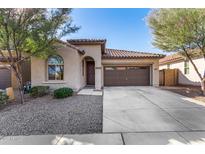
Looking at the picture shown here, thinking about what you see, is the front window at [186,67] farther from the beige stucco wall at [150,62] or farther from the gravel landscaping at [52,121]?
the gravel landscaping at [52,121]

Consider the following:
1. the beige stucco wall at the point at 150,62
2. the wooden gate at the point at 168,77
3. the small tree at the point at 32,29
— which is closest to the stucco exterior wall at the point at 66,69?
the small tree at the point at 32,29

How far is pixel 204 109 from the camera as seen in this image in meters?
8.22

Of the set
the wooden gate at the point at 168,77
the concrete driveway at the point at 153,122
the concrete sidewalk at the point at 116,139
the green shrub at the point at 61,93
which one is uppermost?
the wooden gate at the point at 168,77

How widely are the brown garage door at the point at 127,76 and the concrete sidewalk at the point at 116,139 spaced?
14.0 metres

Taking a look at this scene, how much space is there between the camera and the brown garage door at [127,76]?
757 inches

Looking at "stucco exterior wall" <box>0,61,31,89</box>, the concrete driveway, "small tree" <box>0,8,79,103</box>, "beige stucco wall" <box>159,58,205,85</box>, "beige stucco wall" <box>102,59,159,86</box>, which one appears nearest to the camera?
the concrete driveway

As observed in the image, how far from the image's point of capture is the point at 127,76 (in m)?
19.3

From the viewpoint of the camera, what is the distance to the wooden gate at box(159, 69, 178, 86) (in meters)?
21.1

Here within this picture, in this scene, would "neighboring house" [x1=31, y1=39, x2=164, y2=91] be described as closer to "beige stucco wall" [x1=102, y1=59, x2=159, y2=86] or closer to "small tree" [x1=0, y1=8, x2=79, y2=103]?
"beige stucco wall" [x1=102, y1=59, x2=159, y2=86]

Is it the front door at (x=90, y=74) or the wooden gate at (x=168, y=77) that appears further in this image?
the wooden gate at (x=168, y=77)

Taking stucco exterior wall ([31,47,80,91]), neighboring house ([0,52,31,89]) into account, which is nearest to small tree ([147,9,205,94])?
stucco exterior wall ([31,47,80,91])

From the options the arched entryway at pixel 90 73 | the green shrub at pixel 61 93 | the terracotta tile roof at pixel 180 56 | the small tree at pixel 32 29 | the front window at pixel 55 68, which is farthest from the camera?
the arched entryway at pixel 90 73

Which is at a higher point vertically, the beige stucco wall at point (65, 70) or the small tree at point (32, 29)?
Result: the small tree at point (32, 29)
